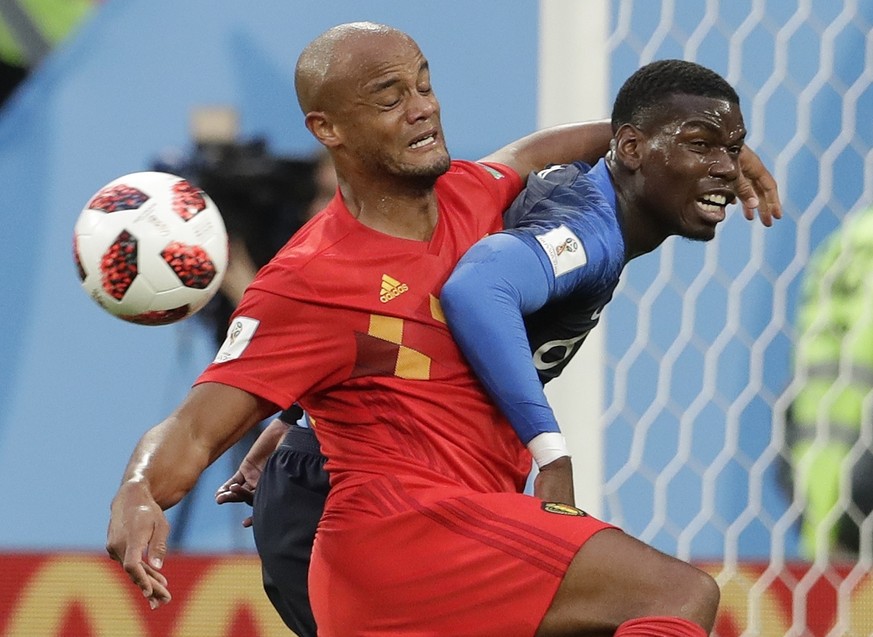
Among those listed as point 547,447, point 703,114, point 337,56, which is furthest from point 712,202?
point 337,56

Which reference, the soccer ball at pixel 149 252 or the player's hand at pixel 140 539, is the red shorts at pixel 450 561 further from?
the soccer ball at pixel 149 252

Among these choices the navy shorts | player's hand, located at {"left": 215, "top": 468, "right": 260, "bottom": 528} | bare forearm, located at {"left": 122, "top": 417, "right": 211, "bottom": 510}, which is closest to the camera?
bare forearm, located at {"left": 122, "top": 417, "right": 211, "bottom": 510}

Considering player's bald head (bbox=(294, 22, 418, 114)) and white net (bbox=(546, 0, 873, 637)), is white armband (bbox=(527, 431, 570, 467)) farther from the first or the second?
white net (bbox=(546, 0, 873, 637))

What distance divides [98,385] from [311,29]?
128cm

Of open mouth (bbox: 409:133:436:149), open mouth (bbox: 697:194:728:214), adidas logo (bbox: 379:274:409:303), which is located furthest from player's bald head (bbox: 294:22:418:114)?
open mouth (bbox: 697:194:728:214)

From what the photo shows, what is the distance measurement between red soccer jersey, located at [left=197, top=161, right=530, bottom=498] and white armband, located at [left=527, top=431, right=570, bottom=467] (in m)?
0.09

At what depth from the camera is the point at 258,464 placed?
106 inches

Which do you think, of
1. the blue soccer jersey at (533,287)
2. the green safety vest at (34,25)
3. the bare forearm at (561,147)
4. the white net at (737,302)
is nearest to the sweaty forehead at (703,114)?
the blue soccer jersey at (533,287)

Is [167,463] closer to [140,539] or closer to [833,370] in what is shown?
[140,539]

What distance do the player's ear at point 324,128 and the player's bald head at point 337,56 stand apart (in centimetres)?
1

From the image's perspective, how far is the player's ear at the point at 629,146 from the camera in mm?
2379

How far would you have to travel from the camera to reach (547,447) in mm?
2117

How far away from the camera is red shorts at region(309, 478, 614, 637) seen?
79.5 inches

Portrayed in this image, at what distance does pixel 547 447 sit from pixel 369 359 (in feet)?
0.89
